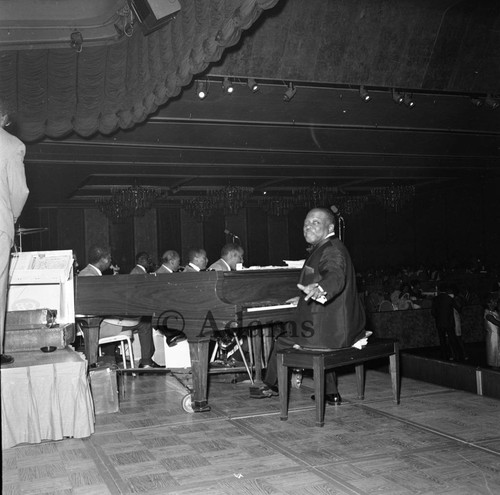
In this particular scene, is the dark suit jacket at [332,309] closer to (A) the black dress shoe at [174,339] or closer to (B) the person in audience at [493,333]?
(A) the black dress shoe at [174,339]

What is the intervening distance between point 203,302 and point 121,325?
2241 millimetres

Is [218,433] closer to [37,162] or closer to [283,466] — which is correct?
[283,466]

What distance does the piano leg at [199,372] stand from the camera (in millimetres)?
4238

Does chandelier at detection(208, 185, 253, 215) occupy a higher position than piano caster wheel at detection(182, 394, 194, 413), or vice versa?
chandelier at detection(208, 185, 253, 215)

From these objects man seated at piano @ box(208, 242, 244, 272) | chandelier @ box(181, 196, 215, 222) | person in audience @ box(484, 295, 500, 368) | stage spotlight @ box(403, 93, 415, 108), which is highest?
stage spotlight @ box(403, 93, 415, 108)

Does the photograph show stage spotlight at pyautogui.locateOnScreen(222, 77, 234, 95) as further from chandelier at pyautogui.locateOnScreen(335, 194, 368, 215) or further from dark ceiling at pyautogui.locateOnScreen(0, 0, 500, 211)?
chandelier at pyautogui.locateOnScreen(335, 194, 368, 215)

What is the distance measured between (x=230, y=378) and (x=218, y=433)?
1.85m

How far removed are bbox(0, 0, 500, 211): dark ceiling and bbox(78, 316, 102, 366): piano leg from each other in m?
2.94

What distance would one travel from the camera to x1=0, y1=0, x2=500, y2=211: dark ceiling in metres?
6.66

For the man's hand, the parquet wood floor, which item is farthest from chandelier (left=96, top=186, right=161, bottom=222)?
the man's hand

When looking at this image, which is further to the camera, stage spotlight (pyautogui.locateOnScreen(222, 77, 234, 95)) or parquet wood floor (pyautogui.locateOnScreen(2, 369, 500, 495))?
stage spotlight (pyautogui.locateOnScreen(222, 77, 234, 95))

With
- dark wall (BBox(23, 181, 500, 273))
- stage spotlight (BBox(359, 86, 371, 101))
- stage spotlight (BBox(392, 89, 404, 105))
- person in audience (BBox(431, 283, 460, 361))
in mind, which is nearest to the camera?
stage spotlight (BBox(359, 86, 371, 101))

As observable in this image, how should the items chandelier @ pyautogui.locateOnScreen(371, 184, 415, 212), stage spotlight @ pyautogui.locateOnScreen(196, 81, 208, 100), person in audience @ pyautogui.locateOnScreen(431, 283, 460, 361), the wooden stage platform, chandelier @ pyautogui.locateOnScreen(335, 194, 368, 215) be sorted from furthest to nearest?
chandelier @ pyautogui.locateOnScreen(335, 194, 368, 215) → chandelier @ pyautogui.locateOnScreen(371, 184, 415, 212) → person in audience @ pyautogui.locateOnScreen(431, 283, 460, 361) → stage spotlight @ pyautogui.locateOnScreen(196, 81, 208, 100) → the wooden stage platform

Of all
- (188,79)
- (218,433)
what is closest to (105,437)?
(218,433)
